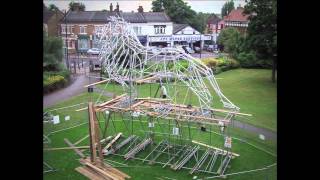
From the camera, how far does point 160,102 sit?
8992 millimetres

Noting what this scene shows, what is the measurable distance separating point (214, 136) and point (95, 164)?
316 cm

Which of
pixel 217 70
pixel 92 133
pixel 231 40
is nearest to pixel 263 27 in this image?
pixel 231 40

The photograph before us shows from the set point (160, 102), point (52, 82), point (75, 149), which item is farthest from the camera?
point (52, 82)

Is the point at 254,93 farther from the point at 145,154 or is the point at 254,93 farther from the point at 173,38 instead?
the point at 145,154

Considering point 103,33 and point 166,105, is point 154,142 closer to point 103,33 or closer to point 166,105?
point 166,105

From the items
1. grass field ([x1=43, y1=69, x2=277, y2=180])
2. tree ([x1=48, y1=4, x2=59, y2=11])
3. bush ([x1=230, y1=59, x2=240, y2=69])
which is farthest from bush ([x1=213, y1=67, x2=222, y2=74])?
tree ([x1=48, y1=4, x2=59, y2=11])

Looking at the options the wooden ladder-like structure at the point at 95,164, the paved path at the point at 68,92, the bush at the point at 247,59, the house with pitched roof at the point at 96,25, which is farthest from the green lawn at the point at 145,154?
the bush at the point at 247,59

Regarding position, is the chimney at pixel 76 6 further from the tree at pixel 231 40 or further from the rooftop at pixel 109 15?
the tree at pixel 231 40

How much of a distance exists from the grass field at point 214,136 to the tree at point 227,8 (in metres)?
2.62

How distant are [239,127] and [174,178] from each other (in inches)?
129

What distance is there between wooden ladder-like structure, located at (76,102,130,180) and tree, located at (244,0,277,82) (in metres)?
8.31
